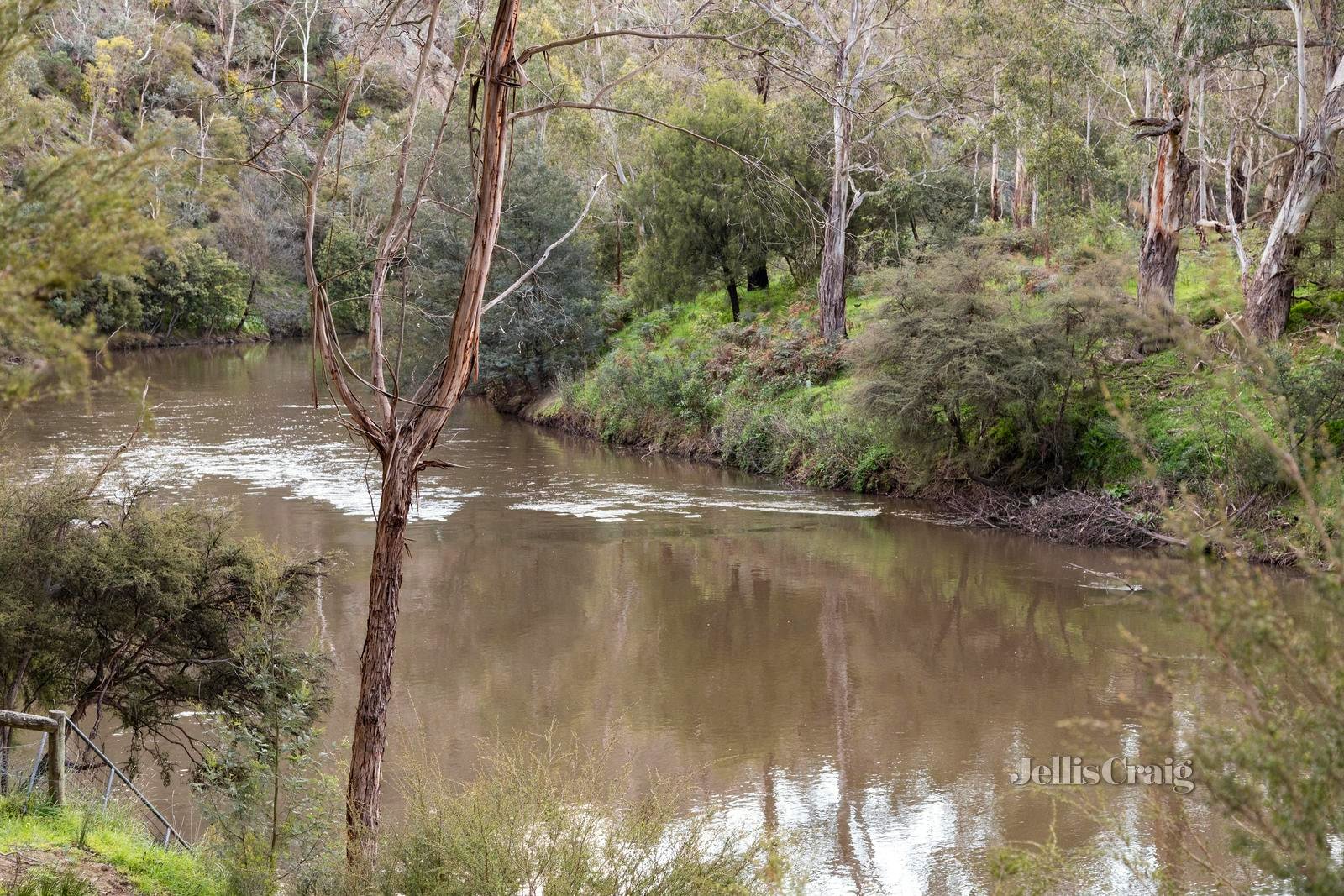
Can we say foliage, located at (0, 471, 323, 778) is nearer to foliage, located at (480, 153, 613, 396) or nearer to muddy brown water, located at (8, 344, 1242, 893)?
muddy brown water, located at (8, 344, 1242, 893)

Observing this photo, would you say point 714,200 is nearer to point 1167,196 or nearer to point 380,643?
point 1167,196

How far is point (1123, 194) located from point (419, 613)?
Answer: 2729 centimetres

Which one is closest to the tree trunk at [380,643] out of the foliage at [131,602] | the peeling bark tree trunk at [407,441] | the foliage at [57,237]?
the peeling bark tree trunk at [407,441]

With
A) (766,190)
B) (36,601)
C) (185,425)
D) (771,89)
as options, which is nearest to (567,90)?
(771,89)

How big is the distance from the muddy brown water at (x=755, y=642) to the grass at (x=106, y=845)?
43.5 inches

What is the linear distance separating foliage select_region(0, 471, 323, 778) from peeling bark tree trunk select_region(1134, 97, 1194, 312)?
13227 millimetres

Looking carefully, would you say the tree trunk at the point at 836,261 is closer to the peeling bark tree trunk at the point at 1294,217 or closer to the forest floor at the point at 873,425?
the forest floor at the point at 873,425

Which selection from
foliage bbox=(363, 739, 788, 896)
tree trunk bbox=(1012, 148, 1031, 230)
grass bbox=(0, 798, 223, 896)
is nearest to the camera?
foliage bbox=(363, 739, 788, 896)

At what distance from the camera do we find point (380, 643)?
4.89 metres

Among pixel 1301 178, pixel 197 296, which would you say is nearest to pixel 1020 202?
pixel 1301 178

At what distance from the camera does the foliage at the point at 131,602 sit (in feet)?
22.2

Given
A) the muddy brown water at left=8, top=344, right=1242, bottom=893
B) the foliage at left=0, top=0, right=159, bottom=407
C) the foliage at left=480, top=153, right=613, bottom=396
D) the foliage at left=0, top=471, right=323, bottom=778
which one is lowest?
the muddy brown water at left=8, top=344, right=1242, bottom=893

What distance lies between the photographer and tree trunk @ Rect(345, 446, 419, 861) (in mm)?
4879

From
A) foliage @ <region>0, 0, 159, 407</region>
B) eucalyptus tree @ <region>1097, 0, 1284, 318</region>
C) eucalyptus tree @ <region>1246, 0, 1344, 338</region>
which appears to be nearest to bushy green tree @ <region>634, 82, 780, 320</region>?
eucalyptus tree @ <region>1097, 0, 1284, 318</region>
